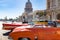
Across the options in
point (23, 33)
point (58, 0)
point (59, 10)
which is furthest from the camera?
point (58, 0)

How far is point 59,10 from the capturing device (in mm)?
65438

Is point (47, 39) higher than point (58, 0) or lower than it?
lower

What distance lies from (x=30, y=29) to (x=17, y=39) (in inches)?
18.3

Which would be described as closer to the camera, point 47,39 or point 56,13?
point 47,39

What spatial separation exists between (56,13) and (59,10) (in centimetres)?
235

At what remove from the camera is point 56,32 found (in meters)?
5.28

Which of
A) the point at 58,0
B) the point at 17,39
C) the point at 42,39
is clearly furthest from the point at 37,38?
the point at 58,0

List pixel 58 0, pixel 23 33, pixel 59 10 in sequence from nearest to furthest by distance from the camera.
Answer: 1. pixel 23 33
2. pixel 59 10
3. pixel 58 0

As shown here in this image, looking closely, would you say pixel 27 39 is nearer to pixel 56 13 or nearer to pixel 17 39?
pixel 17 39

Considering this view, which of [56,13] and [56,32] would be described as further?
[56,13]

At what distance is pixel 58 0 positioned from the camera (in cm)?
7744

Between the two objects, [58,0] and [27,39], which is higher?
[58,0]

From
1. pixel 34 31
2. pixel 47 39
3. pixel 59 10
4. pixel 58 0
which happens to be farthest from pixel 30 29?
pixel 58 0

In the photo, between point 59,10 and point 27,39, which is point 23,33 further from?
point 59,10
